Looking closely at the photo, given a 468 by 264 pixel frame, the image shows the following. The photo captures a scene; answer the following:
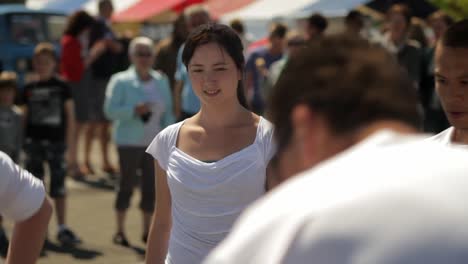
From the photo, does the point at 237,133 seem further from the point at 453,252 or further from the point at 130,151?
the point at 130,151

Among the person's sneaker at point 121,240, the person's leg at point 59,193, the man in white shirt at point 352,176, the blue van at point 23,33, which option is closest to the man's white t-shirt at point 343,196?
the man in white shirt at point 352,176

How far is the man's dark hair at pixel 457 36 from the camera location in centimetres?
375

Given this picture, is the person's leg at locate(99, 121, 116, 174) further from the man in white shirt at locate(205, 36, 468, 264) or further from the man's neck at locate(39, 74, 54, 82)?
the man in white shirt at locate(205, 36, 468, 264)

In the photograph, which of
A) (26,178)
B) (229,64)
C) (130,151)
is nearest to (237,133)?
(229,64)

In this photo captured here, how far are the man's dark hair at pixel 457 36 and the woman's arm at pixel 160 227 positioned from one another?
1.31 meters

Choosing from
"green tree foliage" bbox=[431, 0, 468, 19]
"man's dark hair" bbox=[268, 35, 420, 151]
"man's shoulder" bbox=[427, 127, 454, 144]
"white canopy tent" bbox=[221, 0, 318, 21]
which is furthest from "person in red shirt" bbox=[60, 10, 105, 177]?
"man's dark hair" bbox=[268, 35, 420, 151]

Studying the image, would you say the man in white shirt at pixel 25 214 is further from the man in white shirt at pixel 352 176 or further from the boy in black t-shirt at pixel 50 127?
the boy in black t-shirt at pixel 50 127

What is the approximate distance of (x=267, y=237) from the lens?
1.59 metres

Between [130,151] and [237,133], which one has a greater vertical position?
[237,133]

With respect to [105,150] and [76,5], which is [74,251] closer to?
[105,150]

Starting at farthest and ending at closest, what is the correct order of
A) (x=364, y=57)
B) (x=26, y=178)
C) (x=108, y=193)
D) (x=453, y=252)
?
(x=108, y=193) → (x=26, y=178) → (x=364, y=57) → (x=453, y=252)

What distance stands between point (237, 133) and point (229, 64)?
13.7 inches

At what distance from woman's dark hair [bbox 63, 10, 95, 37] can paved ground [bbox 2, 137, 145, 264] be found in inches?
70.4

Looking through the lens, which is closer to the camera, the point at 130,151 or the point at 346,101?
the point at 346,101
